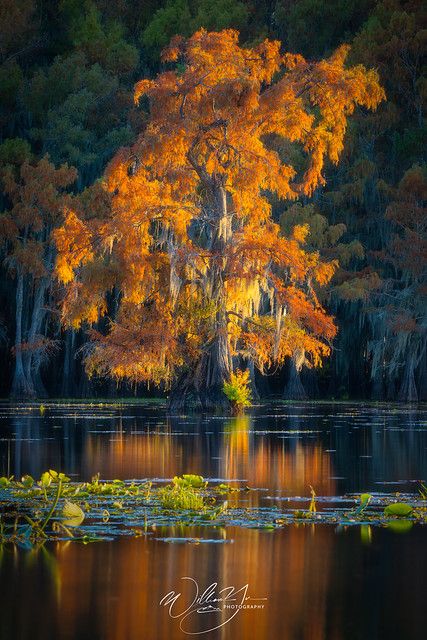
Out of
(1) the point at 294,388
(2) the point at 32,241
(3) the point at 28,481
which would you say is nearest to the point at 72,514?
(3) the point at 28,481

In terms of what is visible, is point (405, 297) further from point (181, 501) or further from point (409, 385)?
point (181, 501)

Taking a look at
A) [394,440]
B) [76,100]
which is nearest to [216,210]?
[394,440]

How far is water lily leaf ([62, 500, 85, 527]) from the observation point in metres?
8.36

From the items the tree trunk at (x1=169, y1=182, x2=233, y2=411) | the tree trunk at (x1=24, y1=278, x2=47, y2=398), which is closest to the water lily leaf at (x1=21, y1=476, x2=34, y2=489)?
the tree trunk at (x1=169, y1=182, x2=233, y2=411)

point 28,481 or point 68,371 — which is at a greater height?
point 68,371

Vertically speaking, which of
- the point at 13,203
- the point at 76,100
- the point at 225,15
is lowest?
the point at 13,203

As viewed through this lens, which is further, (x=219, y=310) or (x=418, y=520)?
(x=219, y=310)

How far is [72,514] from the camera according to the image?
8.45m

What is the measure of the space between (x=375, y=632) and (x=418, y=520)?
3624 mm

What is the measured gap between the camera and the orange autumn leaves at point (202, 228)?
28.6 m

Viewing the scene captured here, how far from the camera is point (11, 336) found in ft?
151

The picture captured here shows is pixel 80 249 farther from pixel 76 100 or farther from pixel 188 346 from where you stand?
pixel 76 100

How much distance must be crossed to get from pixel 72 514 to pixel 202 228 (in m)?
21.5

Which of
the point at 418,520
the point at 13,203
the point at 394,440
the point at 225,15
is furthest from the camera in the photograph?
the point at 225,15
